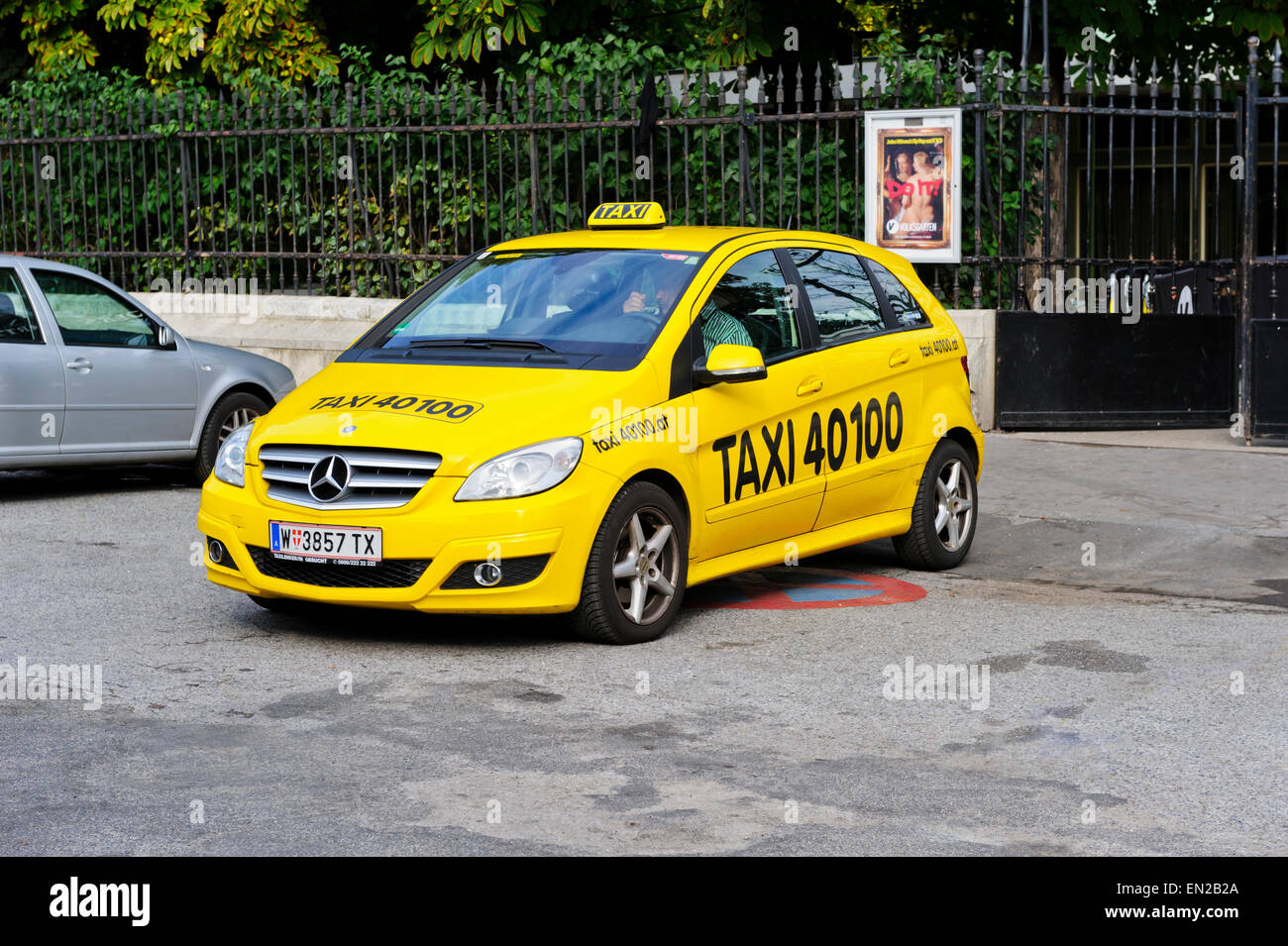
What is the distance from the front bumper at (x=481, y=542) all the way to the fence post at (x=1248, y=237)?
23.6ft

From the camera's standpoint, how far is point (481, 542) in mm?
6832

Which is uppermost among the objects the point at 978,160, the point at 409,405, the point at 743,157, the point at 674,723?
the point at 743,157

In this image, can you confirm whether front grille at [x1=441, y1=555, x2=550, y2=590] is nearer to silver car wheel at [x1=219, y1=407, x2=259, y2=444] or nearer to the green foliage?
silver car wheel at [x1=219, y1=407, x2=259, y2=444]

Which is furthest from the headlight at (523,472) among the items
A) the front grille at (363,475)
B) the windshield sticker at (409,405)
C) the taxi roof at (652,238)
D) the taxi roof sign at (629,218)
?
the taxi roof sign at (629,218)

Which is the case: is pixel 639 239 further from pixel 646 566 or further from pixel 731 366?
pixel 646 566

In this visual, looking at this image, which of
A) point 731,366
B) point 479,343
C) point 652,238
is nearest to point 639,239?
point 652,238

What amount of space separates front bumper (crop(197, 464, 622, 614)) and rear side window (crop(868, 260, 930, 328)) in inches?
99.6

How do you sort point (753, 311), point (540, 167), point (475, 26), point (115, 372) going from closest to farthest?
1. point (753, 311)
2. point (115, 372)
3. point (540, 167)
4. point (475, 26)

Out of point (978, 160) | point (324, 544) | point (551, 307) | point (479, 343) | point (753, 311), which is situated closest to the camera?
point (324, 544)

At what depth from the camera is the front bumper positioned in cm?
684

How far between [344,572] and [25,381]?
4870 mm

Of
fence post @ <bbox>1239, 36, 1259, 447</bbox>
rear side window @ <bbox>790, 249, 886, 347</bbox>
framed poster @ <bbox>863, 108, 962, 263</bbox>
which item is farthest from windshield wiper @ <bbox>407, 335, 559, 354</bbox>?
framed poster @ <bbox>863, 108, 962, 263</bbox>

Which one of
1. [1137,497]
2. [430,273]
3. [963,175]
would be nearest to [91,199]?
[430,273]

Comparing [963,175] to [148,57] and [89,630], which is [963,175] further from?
[148,57]
